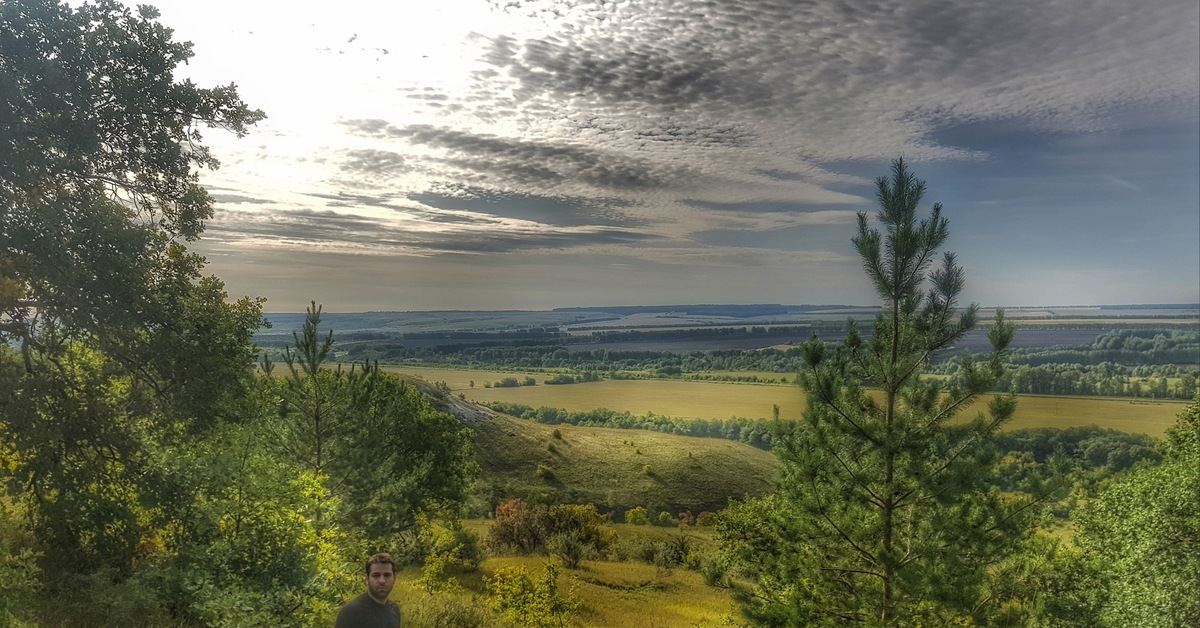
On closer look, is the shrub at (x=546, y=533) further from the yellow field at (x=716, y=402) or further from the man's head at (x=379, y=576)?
the yellow field at (x=716, y=402)

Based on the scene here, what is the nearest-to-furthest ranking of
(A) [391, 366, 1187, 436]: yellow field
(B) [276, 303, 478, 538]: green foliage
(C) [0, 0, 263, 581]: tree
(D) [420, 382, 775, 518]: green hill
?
(C) [0, 0, 263, 581]: tree
(B) [276, 303, 478, 538]: green foliage
(D) [420, 382, 775, 518]: green hill
(A) [391, 366, 1187, 436]: yellow field

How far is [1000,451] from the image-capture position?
889cm

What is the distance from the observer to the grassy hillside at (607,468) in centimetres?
7144

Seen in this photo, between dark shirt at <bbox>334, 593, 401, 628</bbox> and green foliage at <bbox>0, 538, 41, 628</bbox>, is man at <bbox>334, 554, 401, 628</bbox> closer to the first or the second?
dark shirt at <bbox>334, 593, 401, 628</bbox>

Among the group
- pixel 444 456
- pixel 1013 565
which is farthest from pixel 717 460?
pixel 1013 565

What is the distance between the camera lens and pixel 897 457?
375 inches

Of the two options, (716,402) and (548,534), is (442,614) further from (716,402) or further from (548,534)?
(716,402)

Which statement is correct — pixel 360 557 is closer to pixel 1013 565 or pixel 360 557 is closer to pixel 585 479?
pixel 1013 565

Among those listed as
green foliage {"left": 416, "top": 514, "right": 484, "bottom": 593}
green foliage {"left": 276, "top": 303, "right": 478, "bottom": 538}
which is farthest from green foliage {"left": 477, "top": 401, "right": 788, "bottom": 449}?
green foliage {"left": 416, "top": 514, "right": 484, "bottom": 593}

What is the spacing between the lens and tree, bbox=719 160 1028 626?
902 centimetres

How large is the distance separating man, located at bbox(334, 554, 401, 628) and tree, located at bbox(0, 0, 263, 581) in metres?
8.98

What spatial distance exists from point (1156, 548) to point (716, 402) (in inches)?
6036

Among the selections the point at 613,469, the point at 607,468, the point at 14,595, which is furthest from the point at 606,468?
the point at 14,595

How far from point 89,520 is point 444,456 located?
848 inches
